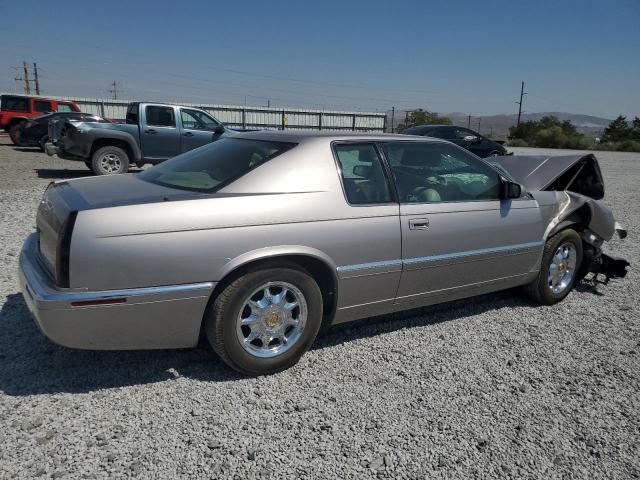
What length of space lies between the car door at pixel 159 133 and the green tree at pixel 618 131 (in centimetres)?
4699

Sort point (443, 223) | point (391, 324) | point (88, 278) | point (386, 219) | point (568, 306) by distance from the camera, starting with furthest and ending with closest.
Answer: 1. point (568, 306)
2. point (391, 324)
3. point (443, 223)
4. point (386, 219)
5. point (88, 278)

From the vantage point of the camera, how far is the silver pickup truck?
35.1ft

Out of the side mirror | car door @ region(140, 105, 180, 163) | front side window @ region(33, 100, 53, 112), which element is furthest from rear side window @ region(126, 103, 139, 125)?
front side window @ region(33, 100, 53, 112)

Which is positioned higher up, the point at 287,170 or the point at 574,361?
the point at 287,170

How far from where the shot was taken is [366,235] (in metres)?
3.10

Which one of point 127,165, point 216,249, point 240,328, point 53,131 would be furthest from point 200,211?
point 53,131

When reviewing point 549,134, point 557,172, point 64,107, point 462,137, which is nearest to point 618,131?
point 549,134

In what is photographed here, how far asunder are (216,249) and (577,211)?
138 inches

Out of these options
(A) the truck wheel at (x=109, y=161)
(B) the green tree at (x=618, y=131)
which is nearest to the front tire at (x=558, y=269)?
(A) the truck wheel at (x=109, y=161)

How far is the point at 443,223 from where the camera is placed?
346cm

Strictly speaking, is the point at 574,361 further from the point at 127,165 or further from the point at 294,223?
the point at 127,165

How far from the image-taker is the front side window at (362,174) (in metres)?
3.17

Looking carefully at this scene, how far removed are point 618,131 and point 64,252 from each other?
5715 cm

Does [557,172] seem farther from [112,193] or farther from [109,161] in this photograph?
[109,161]
